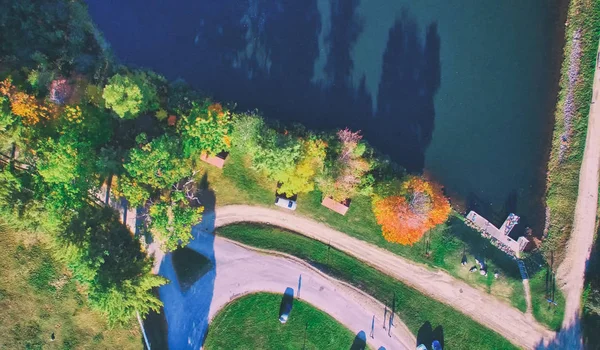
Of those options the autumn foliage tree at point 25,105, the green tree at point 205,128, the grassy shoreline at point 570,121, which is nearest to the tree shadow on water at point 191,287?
the green tree at point 205,128

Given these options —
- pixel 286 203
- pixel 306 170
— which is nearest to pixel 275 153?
pixel 306 170

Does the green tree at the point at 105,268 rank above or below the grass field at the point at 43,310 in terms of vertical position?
above

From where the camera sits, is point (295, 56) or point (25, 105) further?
point (295, 56)

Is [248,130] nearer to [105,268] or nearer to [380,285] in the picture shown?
[105,268]

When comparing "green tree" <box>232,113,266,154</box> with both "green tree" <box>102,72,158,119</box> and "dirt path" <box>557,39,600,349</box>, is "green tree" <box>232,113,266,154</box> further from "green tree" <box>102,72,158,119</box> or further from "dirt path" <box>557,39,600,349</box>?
"dirt path" <box>557,39,600,349</box>

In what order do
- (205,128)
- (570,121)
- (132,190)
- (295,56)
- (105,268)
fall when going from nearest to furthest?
(132,190) → (205,128) → (105,268) → (570,121) → (295,56)

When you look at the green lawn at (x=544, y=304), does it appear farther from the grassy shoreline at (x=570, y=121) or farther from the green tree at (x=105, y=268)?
the green tree at (x=105, y=268)

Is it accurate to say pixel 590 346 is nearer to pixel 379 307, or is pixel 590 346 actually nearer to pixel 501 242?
pixel 501 242
